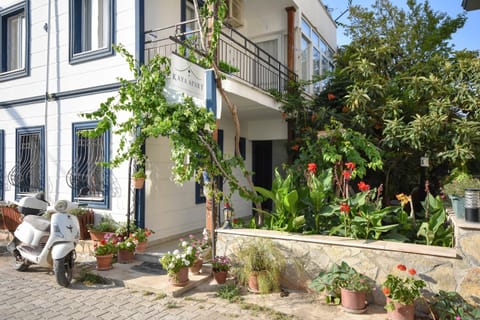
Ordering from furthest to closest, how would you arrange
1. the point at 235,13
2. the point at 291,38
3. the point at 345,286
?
the point at 291,38 → the point at 235,13 → the point at 345,286

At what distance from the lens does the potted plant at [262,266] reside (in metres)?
4.09

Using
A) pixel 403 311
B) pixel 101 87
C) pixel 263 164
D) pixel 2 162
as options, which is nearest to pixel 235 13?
pixel 101 87

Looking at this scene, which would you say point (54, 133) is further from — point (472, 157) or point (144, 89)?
point (472, 157)

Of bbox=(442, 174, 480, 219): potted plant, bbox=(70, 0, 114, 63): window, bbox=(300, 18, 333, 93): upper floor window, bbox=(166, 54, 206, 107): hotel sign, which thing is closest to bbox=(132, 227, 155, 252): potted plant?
bbox=(166, 54, 206, 107): hotel sign

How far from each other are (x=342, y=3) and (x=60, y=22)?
14216 mm

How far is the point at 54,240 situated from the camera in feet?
14.6

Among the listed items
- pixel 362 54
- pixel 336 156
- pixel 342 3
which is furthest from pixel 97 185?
pixel 342 3

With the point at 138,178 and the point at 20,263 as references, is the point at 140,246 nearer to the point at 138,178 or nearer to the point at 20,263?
the point at 138,178

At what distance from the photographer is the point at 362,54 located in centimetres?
774

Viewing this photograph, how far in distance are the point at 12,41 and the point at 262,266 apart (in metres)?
9.29

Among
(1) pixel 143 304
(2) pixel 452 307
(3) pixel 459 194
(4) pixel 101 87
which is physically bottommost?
(1) pixel 143 304

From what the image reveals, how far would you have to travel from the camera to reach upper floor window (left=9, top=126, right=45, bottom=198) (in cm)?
774

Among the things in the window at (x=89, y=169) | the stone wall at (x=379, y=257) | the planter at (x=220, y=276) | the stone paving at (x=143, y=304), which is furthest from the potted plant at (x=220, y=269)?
the window at (x=89, y=169)

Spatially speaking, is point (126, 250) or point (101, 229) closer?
point (126, 250)
